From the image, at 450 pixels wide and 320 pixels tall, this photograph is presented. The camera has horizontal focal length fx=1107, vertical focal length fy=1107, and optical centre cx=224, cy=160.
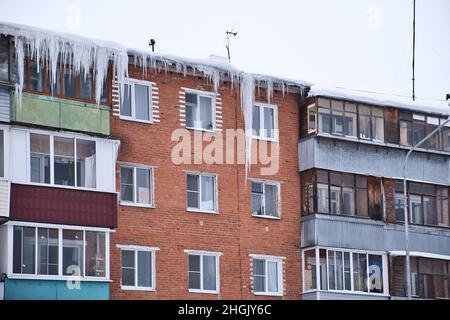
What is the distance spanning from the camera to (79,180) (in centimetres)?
3762

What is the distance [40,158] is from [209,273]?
25.2 ft

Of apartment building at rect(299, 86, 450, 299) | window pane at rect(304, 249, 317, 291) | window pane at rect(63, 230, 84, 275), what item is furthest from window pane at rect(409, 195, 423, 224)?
window pane at rect(63, 230, 84, 275)

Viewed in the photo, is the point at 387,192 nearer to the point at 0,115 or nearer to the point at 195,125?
the point at 195,125

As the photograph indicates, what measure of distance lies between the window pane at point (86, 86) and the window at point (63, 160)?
5.43 ft

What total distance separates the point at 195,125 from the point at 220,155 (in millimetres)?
1463

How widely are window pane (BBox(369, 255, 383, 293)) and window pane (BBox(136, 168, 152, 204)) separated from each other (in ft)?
31.2

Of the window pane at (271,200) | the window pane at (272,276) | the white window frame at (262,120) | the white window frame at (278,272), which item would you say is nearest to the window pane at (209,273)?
the white window frame at (278,272)

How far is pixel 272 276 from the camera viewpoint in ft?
137

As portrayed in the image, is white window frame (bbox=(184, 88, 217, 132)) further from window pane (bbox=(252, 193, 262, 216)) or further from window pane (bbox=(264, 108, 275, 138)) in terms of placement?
window pane (bbox=(252, 193, 262, 216))

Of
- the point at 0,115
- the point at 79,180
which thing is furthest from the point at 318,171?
the point at 0,115

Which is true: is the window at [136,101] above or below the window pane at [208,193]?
above

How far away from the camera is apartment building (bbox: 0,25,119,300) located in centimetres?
3544

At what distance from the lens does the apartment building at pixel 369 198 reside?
4219cm

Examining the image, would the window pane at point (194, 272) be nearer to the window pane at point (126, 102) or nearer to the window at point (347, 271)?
the window at point (347, 271)
